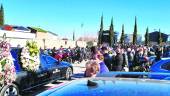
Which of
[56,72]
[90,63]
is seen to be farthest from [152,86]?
[56,72]

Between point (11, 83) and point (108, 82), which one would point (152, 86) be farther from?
point (11, 83)

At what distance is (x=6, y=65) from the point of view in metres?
11.5

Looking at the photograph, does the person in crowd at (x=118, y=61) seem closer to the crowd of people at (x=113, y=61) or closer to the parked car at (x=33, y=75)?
the crowd of people at (x=113, y=61)

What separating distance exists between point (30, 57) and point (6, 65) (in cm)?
200

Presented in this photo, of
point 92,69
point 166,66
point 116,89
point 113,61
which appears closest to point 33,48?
point 92,69

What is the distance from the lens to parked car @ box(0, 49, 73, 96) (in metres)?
11.7

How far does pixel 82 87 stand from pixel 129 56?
18546mm

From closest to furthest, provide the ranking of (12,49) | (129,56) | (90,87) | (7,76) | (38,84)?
(90,87), (7,76), (12,49), (38,84), (129,56)

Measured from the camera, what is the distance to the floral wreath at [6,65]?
1138 centimetres

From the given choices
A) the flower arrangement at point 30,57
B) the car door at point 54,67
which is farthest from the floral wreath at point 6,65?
the car door at point 54,67

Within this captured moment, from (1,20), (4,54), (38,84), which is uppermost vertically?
(1,20)

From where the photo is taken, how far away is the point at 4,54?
37.9 feet

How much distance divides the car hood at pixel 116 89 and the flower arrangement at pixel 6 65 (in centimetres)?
745

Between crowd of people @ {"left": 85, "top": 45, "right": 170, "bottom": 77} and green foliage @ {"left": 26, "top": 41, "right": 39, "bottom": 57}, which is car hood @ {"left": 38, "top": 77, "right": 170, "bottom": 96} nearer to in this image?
crowd of people @ {"left": 85, "top": 45, "right": 170, "bottom": 77}
